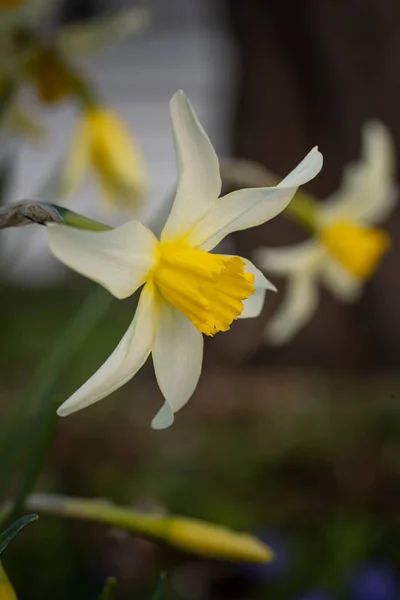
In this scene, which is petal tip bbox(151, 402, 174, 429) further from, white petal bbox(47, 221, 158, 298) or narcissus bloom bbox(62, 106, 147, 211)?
narcissus bloom bbox(62, 106, 147, 211)

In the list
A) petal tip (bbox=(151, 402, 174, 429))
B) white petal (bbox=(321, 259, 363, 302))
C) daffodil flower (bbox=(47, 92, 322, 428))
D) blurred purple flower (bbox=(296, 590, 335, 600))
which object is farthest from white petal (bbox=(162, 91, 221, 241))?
blurred purple flower (bbox=(296, 590, 335, 600))

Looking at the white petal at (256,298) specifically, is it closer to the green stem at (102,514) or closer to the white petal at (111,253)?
the white petal at (111,253)

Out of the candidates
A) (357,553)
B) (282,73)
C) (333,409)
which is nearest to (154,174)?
(282,73)

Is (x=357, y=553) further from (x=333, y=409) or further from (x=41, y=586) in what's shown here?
(x=333, y=409)

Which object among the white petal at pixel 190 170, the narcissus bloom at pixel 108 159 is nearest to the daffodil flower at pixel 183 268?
the white petal at pixel 190 170

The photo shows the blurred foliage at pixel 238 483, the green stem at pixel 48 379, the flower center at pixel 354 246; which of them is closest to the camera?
the green stem at pixel 48 379
